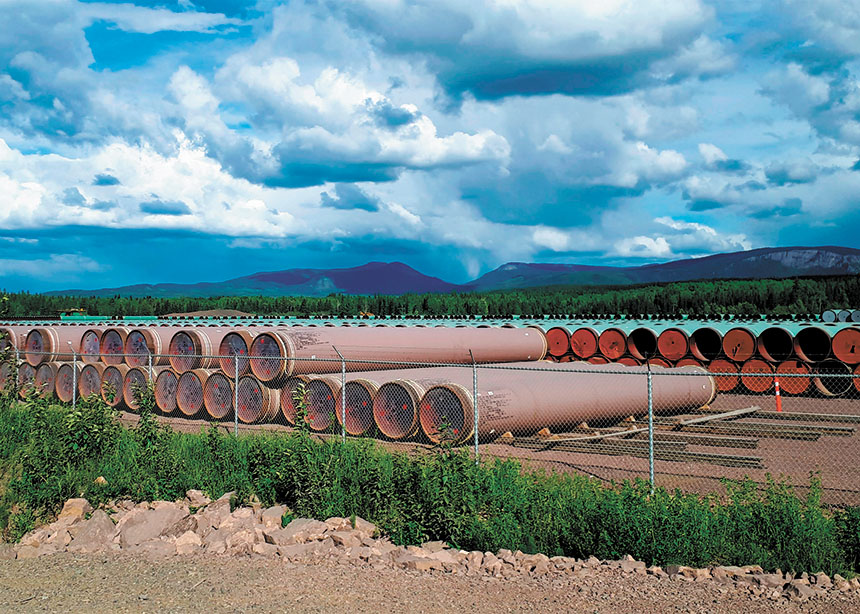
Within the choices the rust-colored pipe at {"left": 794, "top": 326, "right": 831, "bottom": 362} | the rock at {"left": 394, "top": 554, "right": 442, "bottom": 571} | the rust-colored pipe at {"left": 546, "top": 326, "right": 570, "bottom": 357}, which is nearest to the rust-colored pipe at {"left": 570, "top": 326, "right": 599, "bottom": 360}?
the rust-colored pipe at {"left": 546, "top": 326, "right": 570, "bottom": 357}

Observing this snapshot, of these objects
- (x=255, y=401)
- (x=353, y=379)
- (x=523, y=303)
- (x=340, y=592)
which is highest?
(x=523, y=303)

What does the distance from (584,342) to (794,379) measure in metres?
6.50

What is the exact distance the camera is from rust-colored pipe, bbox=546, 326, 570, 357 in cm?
2569

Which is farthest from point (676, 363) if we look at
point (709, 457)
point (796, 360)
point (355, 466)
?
point (355, 466)

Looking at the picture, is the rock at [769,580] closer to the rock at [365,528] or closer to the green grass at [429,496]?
the green grass at [429,496]

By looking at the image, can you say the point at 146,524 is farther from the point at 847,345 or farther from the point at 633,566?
the point at 847,345

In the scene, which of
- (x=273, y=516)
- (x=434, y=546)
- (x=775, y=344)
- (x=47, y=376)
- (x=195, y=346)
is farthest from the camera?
(x=775, y=344)

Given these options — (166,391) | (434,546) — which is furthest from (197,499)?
(166,391)

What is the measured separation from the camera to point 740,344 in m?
22.7

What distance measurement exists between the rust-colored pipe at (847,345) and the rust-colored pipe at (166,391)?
59.2ft

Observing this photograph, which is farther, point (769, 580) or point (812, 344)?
point (812, 344)

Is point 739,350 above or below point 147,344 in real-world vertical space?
below

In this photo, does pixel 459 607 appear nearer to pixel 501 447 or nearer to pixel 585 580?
pixel 585 580

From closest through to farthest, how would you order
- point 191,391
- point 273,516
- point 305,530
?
1. point 305,530
2. point 273,516
3. point 191,391
